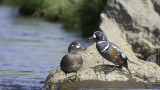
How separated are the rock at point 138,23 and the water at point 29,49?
2141 millimetres

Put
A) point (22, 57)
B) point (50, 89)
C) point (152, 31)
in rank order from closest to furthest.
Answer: point (50, 89), point (152, 31), point (22, 57)

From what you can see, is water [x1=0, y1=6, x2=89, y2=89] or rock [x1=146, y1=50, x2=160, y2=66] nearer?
water [x1=0, y1=6, x2=89, y2=89]

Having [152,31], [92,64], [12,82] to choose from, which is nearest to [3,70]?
[12,82]

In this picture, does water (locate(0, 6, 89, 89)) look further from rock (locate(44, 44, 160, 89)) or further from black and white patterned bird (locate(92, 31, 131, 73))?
black and white patterned bird (locate(92, 31, 131, 73))

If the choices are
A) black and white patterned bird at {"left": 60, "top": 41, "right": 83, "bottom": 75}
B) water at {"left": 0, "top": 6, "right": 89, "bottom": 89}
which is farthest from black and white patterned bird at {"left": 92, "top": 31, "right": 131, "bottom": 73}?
water at {"left": 0, "top": 6, "right": 89, "bottom": 89}

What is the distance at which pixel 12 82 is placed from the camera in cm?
836

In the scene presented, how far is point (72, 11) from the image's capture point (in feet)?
53.9

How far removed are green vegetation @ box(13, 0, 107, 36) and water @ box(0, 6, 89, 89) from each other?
458 millimetres

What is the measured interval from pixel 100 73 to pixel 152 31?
2.70m

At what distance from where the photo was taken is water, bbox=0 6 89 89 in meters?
8.89

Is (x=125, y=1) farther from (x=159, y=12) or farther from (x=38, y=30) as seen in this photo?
(x=38, y=30)

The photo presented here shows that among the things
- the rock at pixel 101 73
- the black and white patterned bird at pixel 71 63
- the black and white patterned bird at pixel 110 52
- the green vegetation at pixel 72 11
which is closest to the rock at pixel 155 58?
the rock at pixel 101 73

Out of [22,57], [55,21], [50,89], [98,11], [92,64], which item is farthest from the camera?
[55,21]

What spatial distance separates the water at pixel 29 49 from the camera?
8.89 meters
